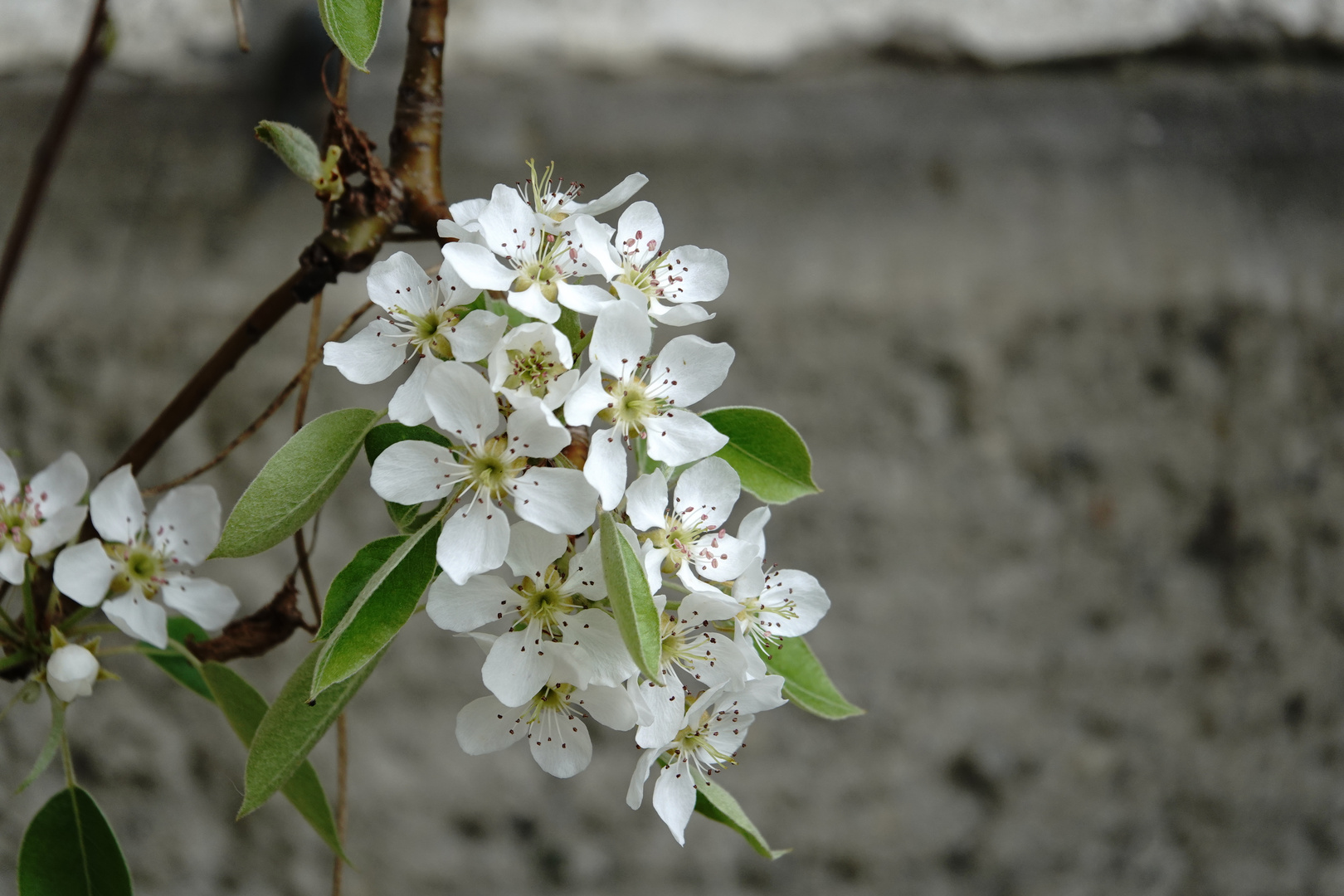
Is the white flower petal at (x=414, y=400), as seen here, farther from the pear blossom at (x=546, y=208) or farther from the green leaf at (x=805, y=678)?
the green leaf at (x=805, y=678)

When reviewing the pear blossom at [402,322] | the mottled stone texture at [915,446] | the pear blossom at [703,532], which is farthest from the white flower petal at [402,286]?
the mottled stone texture at [915,446]

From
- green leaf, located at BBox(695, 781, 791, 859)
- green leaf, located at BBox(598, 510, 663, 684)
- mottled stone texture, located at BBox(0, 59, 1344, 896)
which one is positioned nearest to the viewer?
green leaf, located at BBox(598, 510, 663, 684)

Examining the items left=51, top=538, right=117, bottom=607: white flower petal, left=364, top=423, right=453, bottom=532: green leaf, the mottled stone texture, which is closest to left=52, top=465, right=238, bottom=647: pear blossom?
left=51, top=538, right=117, bottom=607: white flower petal

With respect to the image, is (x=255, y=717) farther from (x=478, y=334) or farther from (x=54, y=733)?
(x=478, y=334)

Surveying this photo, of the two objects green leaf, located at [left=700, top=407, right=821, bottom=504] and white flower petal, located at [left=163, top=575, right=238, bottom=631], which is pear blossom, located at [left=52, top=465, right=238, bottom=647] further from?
green leaf, located at [left=700, top=407, right=821, bottom=504]

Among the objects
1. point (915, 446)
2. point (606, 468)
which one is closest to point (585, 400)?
point (606, 468)

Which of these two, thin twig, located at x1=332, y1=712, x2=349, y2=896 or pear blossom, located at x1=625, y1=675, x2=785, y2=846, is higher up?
pear blossom, located at x1=625, y1=675, x2=785, y2=846
